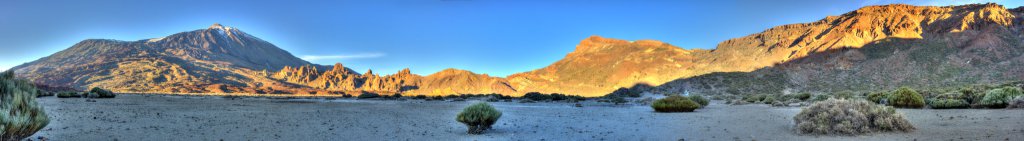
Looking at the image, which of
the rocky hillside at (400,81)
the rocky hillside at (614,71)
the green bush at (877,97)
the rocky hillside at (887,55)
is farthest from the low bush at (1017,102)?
the rocky hillside at (400,81)

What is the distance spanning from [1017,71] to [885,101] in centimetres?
5038

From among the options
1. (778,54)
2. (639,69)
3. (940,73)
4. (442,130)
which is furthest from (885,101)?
(639,69)

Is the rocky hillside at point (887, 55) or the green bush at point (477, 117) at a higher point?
the rocky hillside at point (887, 55)

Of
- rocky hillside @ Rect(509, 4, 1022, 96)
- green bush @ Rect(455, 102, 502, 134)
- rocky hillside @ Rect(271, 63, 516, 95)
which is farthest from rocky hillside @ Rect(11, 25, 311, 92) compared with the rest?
green bush @ Rect(455, 102, 502, 134)

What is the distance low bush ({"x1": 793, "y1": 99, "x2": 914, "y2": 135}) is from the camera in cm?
924

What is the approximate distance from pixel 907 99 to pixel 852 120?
11.9 meters

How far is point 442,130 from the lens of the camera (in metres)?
13.1

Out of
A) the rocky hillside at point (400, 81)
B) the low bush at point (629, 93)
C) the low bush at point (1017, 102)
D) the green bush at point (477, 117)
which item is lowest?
the green bush at point (477, 117)

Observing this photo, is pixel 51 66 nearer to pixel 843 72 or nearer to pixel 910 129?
pixel 843 72

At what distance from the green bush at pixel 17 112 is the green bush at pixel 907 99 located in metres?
22.0

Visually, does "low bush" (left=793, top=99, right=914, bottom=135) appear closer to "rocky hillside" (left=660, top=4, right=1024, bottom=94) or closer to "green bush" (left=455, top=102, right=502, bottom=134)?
"green bush" (left=455, top=102, right=502, bottom=134)

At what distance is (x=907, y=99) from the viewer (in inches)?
730

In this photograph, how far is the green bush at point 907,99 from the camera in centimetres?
1805

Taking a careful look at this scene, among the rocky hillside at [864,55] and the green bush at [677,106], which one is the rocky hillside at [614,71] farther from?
the green bush at [677,106]
